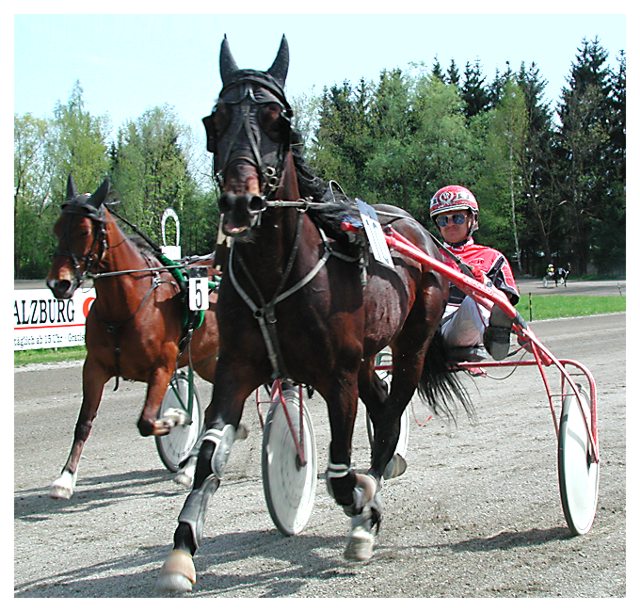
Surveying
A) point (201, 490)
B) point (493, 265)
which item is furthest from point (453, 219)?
point (201, 490)

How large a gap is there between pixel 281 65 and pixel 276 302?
2.78 feet

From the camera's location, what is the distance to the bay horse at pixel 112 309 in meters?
4.69

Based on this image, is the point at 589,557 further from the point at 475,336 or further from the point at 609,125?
the point at 609,125

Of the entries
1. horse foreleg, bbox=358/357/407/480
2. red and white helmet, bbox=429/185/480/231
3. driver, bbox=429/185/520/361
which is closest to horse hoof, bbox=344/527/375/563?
horse foreleg, bbox=358/357/407/480

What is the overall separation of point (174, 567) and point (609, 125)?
3638cm

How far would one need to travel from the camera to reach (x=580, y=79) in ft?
122

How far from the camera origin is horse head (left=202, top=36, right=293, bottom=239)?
2.57 metres

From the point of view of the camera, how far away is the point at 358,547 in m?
3.29

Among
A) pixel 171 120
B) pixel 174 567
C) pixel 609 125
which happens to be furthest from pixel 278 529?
pixel 609 125

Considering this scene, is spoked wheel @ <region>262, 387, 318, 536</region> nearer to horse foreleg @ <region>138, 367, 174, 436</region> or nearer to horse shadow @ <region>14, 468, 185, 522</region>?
horse foreleg @ <region>138, 367, 174, 436</region>

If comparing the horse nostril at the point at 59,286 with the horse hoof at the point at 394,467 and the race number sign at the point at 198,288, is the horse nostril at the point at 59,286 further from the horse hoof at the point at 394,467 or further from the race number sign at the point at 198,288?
the horse hoof at the point at 394,467

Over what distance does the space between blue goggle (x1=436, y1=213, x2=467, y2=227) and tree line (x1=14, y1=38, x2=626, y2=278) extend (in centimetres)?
1548

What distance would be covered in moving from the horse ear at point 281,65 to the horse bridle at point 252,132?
0.10m

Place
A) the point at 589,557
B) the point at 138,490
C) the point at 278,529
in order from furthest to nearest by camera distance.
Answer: the point at 138,490
the point at 278,529
the point at 589,557
